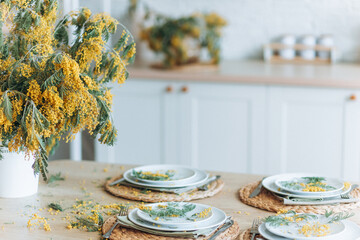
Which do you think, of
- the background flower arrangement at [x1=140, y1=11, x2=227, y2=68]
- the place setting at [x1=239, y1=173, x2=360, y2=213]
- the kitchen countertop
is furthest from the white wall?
the place setting at [x1=239, y1=173, x2=360, y2=213]

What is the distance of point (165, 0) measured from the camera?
3.87 meters

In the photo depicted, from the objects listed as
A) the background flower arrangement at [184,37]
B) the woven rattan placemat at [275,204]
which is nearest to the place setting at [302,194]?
the woven rattan placemat at [275,204]

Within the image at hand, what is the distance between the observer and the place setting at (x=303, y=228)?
113 centimetres

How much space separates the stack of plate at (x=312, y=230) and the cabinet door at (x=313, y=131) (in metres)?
1.82

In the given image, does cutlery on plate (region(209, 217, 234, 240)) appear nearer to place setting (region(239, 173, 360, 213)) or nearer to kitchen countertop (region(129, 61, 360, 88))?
place setting (region(239, 173, 360, 213))

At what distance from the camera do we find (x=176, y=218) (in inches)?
49.1

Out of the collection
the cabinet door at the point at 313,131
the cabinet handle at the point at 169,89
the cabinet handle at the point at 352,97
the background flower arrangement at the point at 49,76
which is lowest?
the cabinet door at the point at 313,131

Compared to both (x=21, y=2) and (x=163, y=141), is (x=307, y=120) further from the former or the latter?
(x=21, y=2)

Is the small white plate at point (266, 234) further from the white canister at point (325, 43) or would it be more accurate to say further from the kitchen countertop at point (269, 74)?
the white canister at point (325, 43)

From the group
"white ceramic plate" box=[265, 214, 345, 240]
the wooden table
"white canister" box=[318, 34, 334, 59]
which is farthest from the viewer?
"white canister" box=[318, 34, 334, 59]

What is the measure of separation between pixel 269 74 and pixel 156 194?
1.70 metres

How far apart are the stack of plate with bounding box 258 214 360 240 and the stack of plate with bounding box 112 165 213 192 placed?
40cm

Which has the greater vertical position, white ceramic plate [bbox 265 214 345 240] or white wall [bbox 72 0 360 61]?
white wall [bbox 72 0 360 61]

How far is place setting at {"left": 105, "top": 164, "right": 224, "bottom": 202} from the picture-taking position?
1.51 meters
